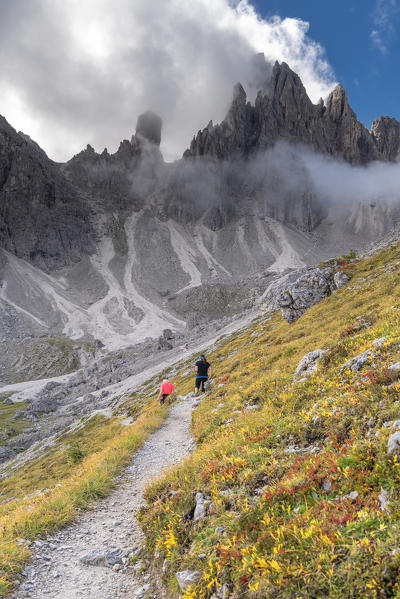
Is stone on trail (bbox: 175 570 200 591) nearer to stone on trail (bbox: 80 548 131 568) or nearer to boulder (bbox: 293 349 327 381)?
stone on trail (bbox: 80 548 131 568)

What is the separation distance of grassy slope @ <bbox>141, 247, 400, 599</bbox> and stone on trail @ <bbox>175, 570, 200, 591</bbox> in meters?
0.11

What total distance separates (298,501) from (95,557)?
15.6ft

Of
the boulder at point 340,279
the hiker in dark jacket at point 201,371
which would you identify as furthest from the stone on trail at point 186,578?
the boulder at point 340,279

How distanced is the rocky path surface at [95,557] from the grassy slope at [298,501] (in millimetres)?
646

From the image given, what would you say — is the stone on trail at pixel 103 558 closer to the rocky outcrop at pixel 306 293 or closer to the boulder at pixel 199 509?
the boulder at pixel 199 509

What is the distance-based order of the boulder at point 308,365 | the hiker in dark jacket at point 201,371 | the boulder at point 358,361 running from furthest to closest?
the hiker in dark jacket at point 201,371
the boulder at point 308,365
the boulder at point 358,361

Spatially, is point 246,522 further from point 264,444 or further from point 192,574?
point 264,444

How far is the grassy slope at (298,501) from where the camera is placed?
3990mm

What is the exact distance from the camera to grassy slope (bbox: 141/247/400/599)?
13.1 feet

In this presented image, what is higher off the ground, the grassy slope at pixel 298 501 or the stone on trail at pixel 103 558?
the grassy slope at pixel 298 501

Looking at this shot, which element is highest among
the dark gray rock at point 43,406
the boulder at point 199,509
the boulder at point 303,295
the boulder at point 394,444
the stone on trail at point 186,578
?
the boulder at point 394,444

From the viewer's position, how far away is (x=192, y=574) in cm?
511

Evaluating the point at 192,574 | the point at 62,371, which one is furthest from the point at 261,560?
the point at 62,371

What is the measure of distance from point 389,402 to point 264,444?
11.0 ft
